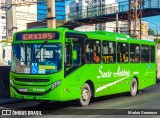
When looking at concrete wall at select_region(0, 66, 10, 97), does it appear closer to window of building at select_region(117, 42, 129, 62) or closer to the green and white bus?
the green and white bus

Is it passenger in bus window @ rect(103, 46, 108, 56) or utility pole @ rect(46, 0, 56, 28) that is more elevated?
utility pole @ rect(46, 0, 56, 28)

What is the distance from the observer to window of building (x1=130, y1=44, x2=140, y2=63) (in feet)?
59.9

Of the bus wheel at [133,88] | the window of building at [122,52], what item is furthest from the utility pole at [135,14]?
the window of building at [122,52]

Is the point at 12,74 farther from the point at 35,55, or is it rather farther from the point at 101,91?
the point at 101,91

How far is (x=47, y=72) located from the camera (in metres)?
12.7

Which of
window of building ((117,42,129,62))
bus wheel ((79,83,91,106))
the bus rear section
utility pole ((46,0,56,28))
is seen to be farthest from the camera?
utility pole ((46,0,56,28))

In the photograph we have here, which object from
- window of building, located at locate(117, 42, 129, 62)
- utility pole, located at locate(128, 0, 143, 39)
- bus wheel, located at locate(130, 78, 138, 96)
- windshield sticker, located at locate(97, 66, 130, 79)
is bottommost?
bus wheel, located at locate(130, 78, 138, 96)

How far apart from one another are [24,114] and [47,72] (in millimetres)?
1630

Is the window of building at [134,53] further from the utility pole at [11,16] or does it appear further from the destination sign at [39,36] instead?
the utility pole at [11,16]

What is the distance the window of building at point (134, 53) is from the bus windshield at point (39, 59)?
627 centimetres

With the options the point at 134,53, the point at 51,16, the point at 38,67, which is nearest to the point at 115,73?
the point at 134,53

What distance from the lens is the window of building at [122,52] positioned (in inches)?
665

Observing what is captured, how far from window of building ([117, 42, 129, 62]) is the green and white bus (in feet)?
2.43

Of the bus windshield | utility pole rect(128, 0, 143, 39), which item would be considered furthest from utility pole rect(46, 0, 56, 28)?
utility pole rect(128, 0, 143, 39)
